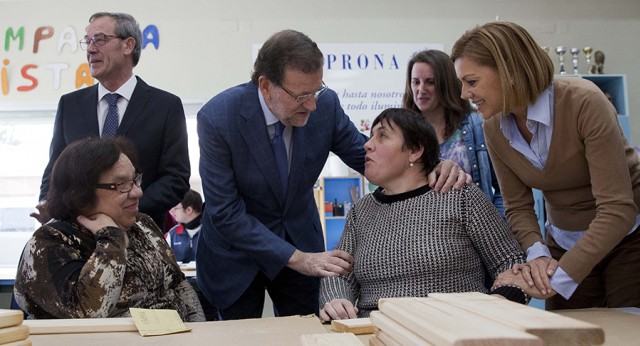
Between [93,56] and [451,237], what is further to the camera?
[93,56]

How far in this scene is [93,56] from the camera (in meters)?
2.63

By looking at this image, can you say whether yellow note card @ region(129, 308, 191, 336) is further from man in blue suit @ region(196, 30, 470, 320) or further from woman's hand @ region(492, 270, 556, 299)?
woman's hand @ region(492, 270, 556, 299)

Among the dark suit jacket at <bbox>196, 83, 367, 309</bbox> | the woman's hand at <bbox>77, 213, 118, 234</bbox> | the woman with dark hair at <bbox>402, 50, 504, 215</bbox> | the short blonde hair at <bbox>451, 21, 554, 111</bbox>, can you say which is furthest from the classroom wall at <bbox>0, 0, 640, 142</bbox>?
the short blonde hair at <bbox>451, 21, 554, 111</bbox>

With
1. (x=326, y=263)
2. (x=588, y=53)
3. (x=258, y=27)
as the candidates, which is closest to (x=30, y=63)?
(x=258, y=27)

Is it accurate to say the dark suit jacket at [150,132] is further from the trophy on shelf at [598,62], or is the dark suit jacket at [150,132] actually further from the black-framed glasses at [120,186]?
the trophy on shelf at [598,62]

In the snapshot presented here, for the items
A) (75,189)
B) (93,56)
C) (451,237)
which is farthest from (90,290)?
(93,56)

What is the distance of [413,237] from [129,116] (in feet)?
4.11

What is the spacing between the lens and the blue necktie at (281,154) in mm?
2248

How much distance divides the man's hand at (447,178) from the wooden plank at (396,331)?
93cm

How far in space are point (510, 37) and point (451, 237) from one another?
60 centimetres

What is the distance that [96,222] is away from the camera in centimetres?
188

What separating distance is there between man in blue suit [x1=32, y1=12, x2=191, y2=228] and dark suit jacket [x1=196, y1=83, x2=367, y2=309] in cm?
26

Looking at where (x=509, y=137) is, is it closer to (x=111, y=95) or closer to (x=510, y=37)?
(x=510, y=37)

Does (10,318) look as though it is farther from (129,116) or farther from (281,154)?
(129,116)
